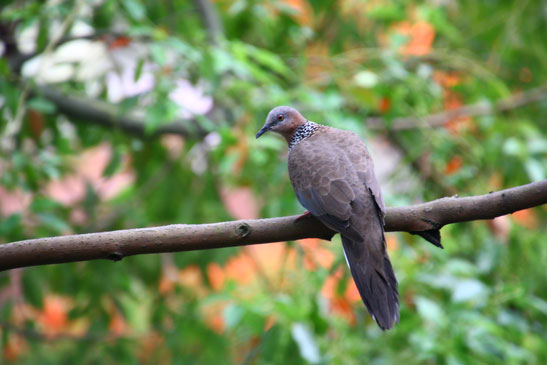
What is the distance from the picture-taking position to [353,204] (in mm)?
2492

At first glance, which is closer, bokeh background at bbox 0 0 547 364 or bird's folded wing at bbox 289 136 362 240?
bird's folded wing at bbox 289 136 362 240

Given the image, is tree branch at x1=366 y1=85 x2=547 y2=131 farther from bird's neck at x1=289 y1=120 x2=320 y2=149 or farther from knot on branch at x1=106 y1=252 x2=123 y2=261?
knot on branch at x1=106 y1=252 x2=123 y2=261

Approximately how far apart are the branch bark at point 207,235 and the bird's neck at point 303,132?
3.73 ft

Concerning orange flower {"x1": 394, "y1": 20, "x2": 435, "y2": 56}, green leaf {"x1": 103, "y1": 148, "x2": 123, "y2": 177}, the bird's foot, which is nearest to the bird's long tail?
the bird's foot

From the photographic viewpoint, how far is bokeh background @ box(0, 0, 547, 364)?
10.7 ft

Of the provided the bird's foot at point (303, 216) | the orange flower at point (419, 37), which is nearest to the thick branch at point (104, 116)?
the bird's foot at point (303, 216)

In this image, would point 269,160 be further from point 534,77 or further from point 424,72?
point 534,77

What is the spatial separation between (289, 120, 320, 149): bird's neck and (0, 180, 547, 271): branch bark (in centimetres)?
114

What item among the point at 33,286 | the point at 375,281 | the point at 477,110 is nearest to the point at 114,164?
the point at 33,286

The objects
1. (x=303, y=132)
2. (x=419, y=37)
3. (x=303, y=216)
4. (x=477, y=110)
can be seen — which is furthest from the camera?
(x=419, y=37)

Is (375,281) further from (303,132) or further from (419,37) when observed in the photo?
(419,37)

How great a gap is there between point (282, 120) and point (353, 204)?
3.16ft

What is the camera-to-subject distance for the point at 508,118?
14.7 ft

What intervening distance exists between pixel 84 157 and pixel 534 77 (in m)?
3.69
